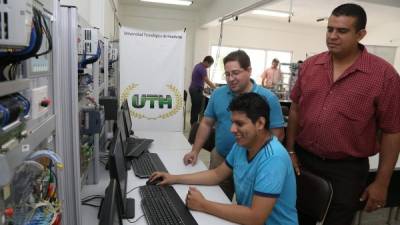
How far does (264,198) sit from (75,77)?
890 mm

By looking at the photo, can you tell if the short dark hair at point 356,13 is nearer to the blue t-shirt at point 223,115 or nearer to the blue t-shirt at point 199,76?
the blue t-shirt at point 223,115

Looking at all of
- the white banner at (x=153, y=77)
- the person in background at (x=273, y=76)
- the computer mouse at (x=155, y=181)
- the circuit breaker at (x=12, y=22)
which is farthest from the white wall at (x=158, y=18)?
the circuit breaker at (x=12, y=22)

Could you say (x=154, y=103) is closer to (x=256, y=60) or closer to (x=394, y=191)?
(x=394, y=191)

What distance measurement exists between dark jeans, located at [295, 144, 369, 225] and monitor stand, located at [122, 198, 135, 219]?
991 mm

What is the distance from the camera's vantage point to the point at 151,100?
11.3 feet

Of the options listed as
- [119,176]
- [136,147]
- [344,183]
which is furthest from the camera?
[136,147]

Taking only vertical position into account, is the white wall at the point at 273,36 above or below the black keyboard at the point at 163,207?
above

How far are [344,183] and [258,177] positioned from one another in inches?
23.0

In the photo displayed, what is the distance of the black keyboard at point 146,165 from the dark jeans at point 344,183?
96 centimetres

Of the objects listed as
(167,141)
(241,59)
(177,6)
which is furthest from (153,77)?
(177,6)

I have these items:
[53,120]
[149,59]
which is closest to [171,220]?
[53,120]

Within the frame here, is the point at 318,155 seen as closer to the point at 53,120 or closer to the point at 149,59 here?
the point at 53,120

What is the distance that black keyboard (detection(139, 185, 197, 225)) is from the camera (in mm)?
1284

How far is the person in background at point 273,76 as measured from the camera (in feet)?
24.4
